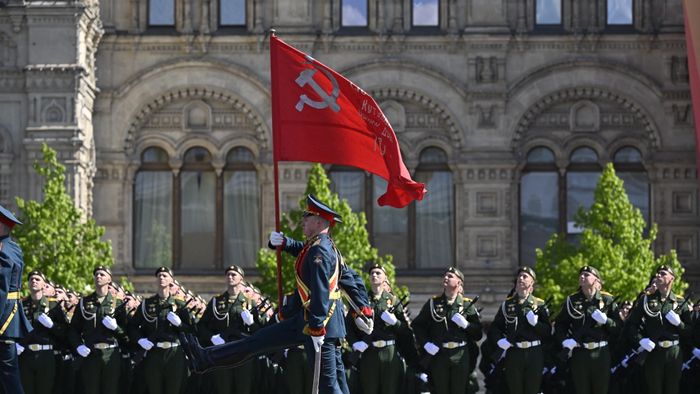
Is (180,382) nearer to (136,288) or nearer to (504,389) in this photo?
(504,389)

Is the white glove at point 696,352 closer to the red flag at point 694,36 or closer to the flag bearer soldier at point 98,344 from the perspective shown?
the red flag at point 694,36

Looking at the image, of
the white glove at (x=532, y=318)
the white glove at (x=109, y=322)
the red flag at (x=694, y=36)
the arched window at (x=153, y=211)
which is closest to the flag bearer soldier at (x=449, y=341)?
the white glove at (x=532, y=318)

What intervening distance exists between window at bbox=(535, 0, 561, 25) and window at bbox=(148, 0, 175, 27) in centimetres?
821

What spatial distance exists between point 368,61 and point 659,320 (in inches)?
683

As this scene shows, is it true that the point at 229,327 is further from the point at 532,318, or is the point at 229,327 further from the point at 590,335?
the point at 590,335

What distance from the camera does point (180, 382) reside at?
22375 millimetres

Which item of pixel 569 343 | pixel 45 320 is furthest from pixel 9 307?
pixel 569 343

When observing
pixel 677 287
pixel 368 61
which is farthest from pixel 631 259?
pixel 368 61

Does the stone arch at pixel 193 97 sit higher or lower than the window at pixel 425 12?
lower

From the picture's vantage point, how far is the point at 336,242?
1357 inches

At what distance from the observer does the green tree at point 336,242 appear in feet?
113

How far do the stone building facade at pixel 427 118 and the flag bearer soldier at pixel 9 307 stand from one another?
1950 centimetres

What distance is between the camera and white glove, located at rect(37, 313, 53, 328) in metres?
22.1

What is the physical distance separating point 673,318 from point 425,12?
18226 mm
